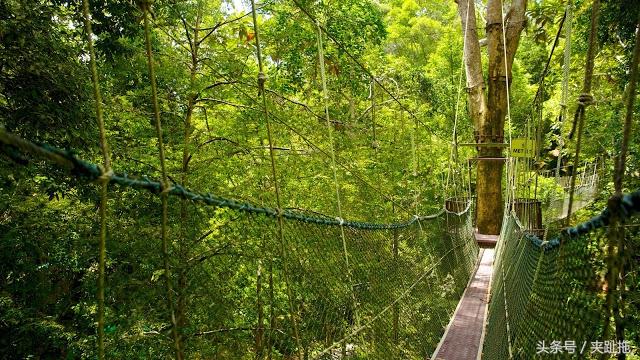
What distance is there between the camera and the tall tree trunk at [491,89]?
415 cm

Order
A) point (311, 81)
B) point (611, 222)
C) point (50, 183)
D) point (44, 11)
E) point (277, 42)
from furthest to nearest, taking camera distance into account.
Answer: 1. point (311, 81)
2. point (277, 42)
3. point (50, 183)
4. point (44, 11)
5. point (611, 222)

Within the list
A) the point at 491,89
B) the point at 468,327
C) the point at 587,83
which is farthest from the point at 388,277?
the point at 491,89

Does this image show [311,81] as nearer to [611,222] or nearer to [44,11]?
[44,11]

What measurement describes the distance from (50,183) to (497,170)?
3.98m

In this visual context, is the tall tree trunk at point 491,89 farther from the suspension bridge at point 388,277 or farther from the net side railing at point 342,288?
the net side railing at point 342,288

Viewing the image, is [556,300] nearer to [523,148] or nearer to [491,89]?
[523,148]

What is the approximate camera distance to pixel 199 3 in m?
2.62

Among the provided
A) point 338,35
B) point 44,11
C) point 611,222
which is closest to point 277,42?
point 338,35

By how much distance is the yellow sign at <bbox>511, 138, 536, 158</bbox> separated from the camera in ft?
11.0

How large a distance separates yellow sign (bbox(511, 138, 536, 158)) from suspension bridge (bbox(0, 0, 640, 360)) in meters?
0.44

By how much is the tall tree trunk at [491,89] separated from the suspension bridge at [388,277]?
323 mm

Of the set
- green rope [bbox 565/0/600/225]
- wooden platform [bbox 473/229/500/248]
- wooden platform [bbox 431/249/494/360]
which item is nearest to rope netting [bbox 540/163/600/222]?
wooden platform [bbox 473/229/500/248]

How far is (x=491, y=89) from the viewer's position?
→ 4.31m

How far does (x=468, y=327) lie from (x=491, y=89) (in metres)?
2.66
